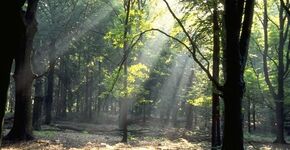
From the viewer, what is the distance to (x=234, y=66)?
7.28 meters

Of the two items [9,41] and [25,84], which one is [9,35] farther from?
[25,84]

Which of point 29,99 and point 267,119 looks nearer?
point 29,99

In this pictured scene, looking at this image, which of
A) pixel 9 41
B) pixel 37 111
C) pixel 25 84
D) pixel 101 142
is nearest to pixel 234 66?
pixel 9 41

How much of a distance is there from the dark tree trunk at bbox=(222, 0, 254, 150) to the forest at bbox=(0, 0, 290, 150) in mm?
19

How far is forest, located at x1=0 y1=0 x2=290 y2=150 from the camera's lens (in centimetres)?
738

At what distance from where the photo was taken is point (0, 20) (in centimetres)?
394

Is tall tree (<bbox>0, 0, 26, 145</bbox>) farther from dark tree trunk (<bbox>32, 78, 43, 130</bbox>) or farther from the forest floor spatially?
dark tree trunk (<bbox>32, 78, 43, 130</bbox>)

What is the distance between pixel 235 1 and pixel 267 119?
50.4m

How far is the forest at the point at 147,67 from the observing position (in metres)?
7.38

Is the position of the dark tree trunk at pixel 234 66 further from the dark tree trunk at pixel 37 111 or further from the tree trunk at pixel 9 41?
the dark tree trunk at pixel 37 111

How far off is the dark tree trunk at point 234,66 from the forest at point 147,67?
0.02 metres

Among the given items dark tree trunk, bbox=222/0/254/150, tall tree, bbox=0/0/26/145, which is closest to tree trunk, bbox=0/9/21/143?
tall tree, bbox=0/0/26/145

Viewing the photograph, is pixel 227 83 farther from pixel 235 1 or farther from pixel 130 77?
pixel 130 77

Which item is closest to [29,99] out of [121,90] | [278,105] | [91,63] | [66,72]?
[121,90]
